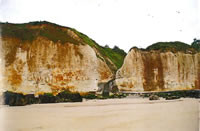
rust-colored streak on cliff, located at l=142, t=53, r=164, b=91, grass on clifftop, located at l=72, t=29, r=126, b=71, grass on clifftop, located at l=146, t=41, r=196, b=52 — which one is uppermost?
grass on clifftop, located at l=146, t=41, r=196, b=52

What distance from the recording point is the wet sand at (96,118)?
1.31 m

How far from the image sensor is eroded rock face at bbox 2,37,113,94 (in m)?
2.07

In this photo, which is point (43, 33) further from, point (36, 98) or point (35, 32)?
point (36, 98)

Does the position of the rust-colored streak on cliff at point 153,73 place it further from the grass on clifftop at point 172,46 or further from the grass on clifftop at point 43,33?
the grass on clifftop at point 43,33

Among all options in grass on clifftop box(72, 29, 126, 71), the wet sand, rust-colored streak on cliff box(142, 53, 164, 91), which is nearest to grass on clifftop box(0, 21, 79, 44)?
grass on clifftop box(72, 29, 126, 71)

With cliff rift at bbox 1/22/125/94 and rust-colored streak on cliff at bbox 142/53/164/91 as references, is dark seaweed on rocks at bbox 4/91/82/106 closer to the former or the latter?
cliff rift at bbox 1/22/125/94

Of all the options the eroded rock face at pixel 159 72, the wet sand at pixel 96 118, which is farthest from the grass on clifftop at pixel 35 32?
the eroded rock face at pixel 159 72

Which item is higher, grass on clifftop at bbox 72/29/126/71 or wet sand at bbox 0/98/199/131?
grass on clifftop at bbox 72/29/126/71

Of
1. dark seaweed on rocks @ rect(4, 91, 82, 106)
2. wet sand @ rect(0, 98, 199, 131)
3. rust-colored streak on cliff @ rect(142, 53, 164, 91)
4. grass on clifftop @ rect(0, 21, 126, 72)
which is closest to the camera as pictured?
wet sand @ rect(0, 98, 199, 131)

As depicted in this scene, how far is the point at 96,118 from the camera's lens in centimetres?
148

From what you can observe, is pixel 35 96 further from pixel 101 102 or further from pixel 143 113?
pixel 143 113

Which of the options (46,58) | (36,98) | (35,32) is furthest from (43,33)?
(36,98)

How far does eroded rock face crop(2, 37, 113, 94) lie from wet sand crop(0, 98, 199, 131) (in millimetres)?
349

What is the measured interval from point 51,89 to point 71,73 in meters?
0.24
